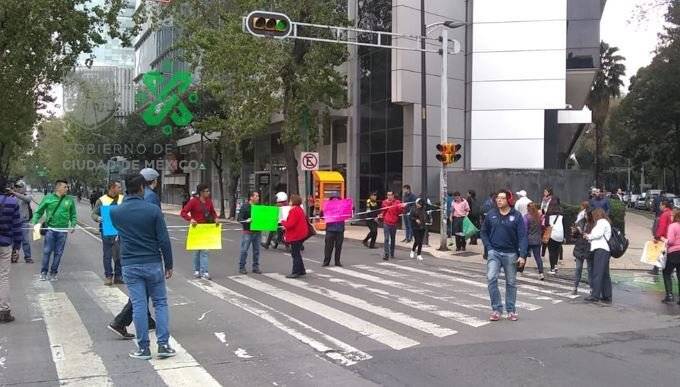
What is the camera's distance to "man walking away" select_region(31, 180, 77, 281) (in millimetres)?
12070

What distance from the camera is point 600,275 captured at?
10.5 metres

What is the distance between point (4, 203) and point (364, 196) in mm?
23907

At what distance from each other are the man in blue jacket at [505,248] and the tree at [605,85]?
5198cm

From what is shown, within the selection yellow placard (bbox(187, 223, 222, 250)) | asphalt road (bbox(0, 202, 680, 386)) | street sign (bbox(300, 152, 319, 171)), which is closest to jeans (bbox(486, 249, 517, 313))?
asphalt road (bbox(0, 202, 680, 386))

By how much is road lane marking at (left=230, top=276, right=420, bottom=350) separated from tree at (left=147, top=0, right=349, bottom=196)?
16.2 metres

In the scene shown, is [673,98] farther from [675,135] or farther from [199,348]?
[199,348]

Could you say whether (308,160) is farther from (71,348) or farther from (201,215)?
(71,348)

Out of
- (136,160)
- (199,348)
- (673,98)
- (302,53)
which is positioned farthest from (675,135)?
(199,348)

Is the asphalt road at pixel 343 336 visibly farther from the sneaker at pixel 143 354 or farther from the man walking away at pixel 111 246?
the man walking away at pixel 111 246

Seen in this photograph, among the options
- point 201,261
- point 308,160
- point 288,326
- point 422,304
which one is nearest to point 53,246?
point 201,261

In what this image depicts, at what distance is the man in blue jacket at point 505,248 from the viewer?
346 inches

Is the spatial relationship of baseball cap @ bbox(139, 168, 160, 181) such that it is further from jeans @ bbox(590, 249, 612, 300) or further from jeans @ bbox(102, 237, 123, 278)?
jeans @ bbox(590, 249, 612, 300)

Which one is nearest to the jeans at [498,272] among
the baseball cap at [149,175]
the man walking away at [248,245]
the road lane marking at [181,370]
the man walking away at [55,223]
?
the road lane marking at [181,370]

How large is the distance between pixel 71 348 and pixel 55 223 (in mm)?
5919
